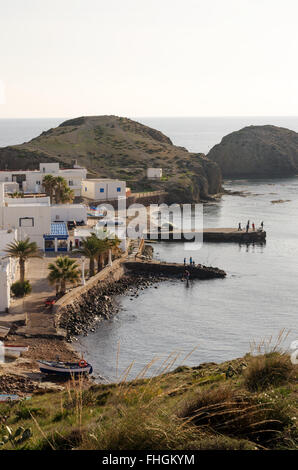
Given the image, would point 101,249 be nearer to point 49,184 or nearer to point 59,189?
point 59,189

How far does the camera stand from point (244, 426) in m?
10.7

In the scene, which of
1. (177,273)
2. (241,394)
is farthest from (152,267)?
(241,394)

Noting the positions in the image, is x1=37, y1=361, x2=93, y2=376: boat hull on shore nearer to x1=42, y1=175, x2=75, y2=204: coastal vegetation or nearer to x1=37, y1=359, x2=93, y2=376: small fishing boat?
x1=37, y1=359, x2=93, y2=376: small fishing boat

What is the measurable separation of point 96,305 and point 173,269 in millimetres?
13026

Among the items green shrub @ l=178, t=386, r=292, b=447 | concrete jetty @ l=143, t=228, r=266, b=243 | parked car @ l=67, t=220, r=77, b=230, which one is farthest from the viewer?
concrete jetty @ l=143, t=228, r=266, b=243

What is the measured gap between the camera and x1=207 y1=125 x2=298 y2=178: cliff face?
150500 mm

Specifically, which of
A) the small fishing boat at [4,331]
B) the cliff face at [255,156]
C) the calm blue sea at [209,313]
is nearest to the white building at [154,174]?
the calm blue sea at [209,313]

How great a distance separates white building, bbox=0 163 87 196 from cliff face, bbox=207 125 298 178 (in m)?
73.3

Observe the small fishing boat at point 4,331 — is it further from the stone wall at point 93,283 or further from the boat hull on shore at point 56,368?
the boat hull on shore at point 56,368

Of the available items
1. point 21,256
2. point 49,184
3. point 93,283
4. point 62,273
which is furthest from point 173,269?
point 49,184

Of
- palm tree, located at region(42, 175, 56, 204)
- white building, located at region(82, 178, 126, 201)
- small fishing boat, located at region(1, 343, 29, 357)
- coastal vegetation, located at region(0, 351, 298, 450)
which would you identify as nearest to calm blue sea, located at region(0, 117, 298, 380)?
small fishing boat, located at region(1, 343, 29, 357)

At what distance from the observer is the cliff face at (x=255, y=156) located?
150 m

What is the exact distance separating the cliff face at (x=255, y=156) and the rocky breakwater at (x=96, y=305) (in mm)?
104121
